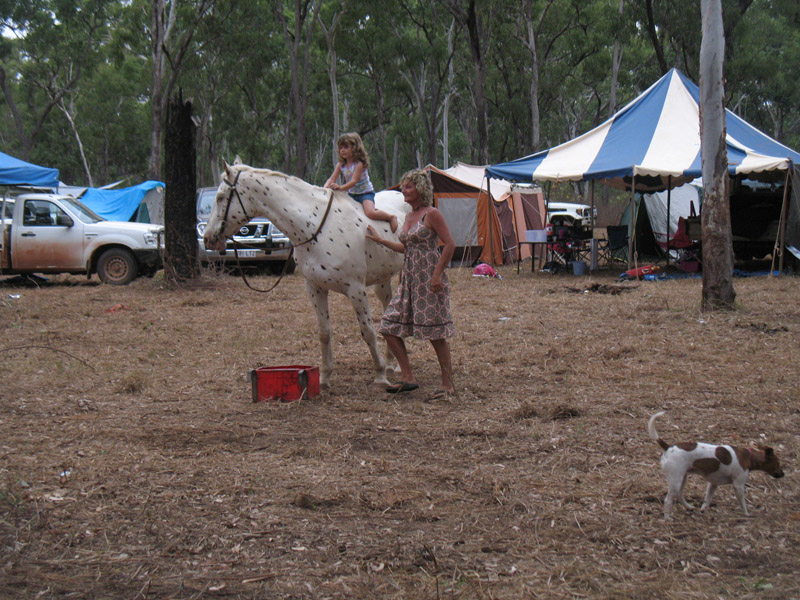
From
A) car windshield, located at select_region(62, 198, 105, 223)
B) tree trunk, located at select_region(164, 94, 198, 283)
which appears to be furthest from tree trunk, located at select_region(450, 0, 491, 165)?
car windshield, located at select_region(62, 198, 105, 223)

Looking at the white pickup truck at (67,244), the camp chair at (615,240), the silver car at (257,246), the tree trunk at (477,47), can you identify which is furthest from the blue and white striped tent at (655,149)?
the tree trunk at (477,47)

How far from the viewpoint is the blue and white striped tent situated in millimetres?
14469

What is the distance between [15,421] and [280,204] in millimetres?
2610

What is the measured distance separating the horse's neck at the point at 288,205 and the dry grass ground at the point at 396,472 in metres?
1.45

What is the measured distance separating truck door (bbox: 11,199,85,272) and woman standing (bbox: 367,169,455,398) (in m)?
10.6

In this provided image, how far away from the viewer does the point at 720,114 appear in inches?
392

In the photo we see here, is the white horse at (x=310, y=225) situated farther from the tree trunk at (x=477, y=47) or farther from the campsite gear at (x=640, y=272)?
the tree trunk at (x=477, y=47)

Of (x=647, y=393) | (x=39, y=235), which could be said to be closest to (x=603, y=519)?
(x=647, y=393)

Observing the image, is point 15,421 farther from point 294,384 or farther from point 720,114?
point 720,114

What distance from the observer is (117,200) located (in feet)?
75.9

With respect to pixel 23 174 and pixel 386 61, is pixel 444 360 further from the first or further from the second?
pixel 386 61

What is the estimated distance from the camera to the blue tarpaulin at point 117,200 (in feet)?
74.2

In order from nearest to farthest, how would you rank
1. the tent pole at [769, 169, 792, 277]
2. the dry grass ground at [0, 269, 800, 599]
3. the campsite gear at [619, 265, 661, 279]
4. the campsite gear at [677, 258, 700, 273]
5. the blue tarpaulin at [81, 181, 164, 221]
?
the dry grass ground at [0, 269, 800, 599] → the tent pole at [769, 169, 792, 277] → the campsite gear at [619, 265, 661, 279] → the campsite gear at [677, 258, 700, 273] → the blue tarpaulin at [81, 181, 164, 221]

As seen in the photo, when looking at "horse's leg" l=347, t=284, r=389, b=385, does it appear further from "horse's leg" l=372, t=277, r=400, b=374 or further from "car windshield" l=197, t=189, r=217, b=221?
"car windshield" l=197, t=189, r=217, b=221
